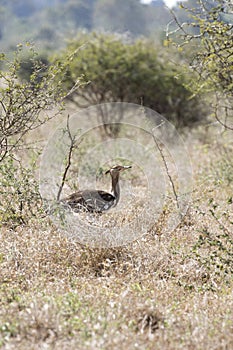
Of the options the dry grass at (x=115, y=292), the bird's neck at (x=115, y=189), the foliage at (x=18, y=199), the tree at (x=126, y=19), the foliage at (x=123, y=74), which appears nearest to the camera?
the dry grass at (x=115, y=292)

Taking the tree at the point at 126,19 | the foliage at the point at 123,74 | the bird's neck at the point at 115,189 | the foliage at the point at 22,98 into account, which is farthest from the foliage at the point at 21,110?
the foliage at the point at 123,74

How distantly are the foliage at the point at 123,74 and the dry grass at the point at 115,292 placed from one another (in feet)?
25.0

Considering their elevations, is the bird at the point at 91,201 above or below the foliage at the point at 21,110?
below

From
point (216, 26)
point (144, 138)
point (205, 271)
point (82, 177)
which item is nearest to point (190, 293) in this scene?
point (205, 271)

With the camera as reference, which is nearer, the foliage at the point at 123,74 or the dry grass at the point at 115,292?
the dry grass at the point at 115,292

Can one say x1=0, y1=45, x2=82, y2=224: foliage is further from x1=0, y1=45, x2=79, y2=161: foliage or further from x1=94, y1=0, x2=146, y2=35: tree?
x1=94, y1=0, x2=146, y2=35: tree

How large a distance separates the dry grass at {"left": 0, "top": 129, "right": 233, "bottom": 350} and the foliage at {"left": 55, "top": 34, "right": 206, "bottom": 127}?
761 cm

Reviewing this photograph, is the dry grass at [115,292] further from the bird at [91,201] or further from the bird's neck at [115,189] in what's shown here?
the bird's neck at [115,189]

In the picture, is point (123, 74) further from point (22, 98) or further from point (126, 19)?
point (22, 98)

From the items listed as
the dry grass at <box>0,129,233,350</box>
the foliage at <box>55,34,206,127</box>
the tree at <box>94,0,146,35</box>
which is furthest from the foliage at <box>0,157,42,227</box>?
the foliage at <box>55,34,206,127</box>

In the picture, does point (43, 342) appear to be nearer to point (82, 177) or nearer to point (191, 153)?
point (82, 177)

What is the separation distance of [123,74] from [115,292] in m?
9.60

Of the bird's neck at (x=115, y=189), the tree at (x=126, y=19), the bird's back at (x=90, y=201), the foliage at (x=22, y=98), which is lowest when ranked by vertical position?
the bird's back at (x=90, y=201)

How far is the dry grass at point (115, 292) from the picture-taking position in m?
3.24
